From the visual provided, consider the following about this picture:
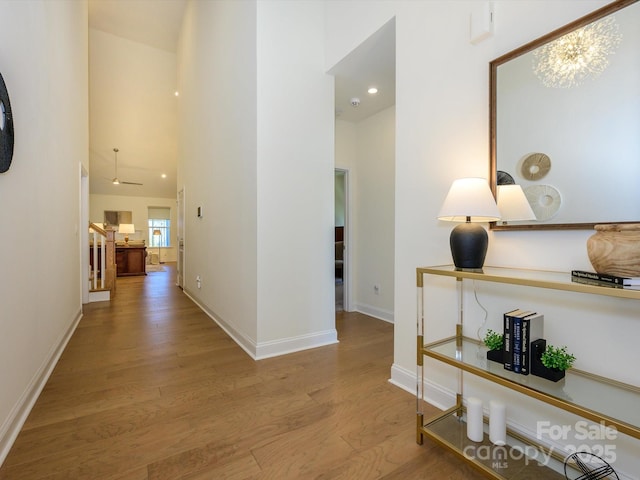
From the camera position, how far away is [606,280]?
1.06 m

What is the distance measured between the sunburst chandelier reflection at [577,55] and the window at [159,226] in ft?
43.7

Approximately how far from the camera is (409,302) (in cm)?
212

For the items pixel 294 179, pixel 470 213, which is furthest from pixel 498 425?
pixel 294 179

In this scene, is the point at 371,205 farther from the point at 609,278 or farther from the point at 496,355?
the point at 609,278

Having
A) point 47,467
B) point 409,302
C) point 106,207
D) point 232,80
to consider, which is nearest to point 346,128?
point 232,80

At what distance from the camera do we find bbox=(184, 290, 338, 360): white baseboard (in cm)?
267

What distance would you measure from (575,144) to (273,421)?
6.79ft

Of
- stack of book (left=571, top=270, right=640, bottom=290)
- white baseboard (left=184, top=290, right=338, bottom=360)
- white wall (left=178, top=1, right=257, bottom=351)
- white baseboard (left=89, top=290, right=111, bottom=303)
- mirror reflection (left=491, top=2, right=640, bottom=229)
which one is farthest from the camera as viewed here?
white baseboard (left=89, top=290, right=111, bottom=303)

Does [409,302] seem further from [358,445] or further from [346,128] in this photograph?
[346,128]

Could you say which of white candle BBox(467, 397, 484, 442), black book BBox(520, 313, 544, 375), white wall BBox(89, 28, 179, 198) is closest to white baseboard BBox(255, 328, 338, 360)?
white candle BBox(467, 397, 484, 442)

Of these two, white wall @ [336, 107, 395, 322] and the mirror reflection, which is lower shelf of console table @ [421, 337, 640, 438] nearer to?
the mirror reflection

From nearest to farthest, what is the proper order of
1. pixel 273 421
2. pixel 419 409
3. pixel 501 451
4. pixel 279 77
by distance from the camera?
pixel 501 451 < pixel 419 409 < pixel 273 421 < pixel 279 77

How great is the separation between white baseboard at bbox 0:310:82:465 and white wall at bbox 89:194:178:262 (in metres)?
10.2

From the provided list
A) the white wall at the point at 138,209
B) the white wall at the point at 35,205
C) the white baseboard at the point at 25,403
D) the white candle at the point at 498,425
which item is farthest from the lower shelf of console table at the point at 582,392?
the white wall at the point at 138,209
